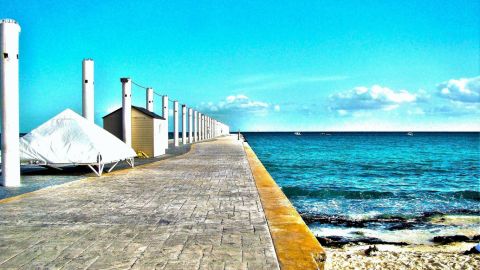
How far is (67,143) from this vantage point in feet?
45.1

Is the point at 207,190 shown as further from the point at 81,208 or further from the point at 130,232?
the point at 130,232

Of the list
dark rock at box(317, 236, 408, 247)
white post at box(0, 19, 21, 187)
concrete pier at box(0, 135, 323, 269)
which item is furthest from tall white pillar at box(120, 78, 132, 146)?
dark rock at box(317, 236, 408, 247)

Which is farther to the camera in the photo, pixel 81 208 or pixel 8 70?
pixel 8 70

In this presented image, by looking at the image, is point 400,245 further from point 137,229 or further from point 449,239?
point 137,229

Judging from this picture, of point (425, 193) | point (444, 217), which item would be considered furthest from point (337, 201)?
point (425, 193)

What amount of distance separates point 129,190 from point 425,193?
53.8ft

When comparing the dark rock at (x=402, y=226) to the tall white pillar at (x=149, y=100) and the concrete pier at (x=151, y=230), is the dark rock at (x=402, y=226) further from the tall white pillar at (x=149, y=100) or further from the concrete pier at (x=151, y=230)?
the tall white pillar at (x=149, y=100)

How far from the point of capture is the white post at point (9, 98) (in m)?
11.2

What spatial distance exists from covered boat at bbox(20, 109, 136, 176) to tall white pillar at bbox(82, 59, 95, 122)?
114 inches

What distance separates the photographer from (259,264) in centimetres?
478

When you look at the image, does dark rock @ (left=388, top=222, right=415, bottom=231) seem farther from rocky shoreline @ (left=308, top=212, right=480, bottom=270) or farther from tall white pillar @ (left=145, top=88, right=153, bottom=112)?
tall white pillar @ (left=145, top=88, right=153, bottom=112)

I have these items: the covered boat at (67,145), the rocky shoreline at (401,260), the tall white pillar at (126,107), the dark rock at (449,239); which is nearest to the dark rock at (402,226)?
the dark rock at (449,239)

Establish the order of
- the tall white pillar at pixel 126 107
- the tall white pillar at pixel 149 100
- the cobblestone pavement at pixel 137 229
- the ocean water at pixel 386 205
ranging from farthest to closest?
1. the tall white pillar at pixel 149 100
2. the tall white pillar at pixel 126 107
3. the ocean water at pixel 386 205
4. the cobblestone pavement at pixel 137 229

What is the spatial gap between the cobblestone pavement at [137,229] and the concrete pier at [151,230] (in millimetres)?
11
